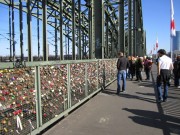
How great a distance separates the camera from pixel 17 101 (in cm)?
432

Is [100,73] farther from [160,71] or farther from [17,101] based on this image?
[17,101]

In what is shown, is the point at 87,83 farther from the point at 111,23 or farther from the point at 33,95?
the point at 111,23

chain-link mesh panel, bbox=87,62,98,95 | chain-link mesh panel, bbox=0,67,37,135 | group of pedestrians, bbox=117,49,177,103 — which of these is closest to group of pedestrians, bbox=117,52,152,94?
group of pedestrians, bbox=117,49,177,103

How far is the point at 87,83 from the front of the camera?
902 centimetres

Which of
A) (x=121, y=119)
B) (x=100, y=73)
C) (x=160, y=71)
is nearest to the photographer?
(x=121, y=119)

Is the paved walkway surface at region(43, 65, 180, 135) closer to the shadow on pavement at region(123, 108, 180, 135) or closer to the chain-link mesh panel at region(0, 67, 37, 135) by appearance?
the shadow on pavement at region(123, 108, 180, 135)

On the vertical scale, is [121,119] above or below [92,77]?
below

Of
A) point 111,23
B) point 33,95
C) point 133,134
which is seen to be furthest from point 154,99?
point 111,23

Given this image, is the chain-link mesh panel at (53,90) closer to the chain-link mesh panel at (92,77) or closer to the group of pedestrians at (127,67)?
the chain-link mesh panel at (92,77)

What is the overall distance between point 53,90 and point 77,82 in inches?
77.4

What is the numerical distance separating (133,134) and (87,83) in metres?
3.87

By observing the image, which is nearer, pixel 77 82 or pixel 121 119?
pixel 121 119

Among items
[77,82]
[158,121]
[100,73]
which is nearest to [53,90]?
[77,82]

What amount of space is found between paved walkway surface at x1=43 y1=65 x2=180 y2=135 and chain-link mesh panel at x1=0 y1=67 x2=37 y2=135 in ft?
2.90
